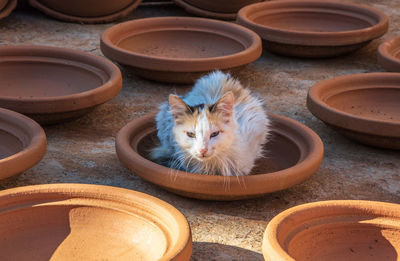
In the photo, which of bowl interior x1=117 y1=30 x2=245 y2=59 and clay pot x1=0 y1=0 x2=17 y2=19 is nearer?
bowl interior x1=117 y1=30 x2=245 y2=59

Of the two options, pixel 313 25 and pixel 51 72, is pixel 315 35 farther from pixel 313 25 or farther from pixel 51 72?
pixel 51 72

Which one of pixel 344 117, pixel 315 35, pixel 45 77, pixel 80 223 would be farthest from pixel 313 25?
pixel 80 223

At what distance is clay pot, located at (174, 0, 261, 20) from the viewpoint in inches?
248

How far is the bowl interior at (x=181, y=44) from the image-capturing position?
207 inches

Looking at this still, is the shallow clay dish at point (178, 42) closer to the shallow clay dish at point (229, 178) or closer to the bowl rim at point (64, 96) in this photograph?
the bowl rim at point (64, 96)

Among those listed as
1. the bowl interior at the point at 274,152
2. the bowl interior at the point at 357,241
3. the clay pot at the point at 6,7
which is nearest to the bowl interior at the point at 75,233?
the bowl interior at the point at 357,241

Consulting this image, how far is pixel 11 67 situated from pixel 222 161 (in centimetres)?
220

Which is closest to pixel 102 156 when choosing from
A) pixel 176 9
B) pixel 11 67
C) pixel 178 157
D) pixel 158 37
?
pixel 178 157

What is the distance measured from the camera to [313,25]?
6.05 metres

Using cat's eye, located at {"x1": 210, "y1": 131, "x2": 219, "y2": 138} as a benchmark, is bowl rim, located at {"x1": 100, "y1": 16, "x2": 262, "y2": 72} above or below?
below

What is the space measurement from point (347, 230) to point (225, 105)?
33.1 inches

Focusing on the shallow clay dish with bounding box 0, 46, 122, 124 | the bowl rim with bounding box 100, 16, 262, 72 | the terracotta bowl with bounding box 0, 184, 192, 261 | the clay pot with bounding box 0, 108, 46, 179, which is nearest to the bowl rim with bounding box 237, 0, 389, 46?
the bowl rim with bounding box 100, 16, 262, 72

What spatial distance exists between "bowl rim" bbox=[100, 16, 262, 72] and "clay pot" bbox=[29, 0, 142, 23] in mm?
862

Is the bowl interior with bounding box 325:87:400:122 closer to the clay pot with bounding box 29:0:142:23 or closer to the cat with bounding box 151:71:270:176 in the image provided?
the cat with bounding box 151:71:270:176
